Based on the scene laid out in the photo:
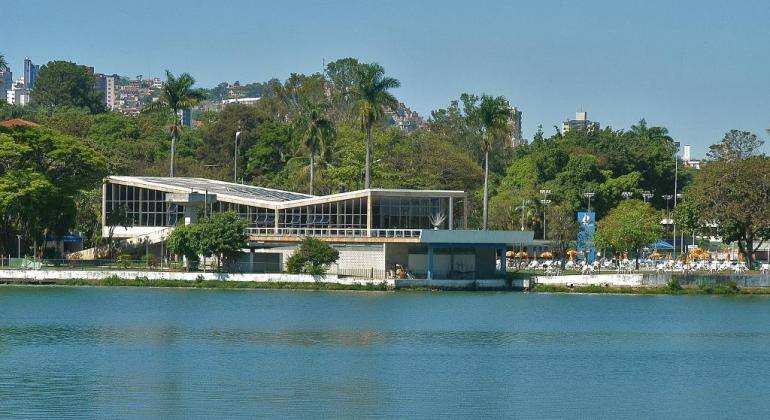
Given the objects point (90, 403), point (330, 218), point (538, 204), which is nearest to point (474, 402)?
point (90, 403)

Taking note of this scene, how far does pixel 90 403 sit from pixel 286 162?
9143 cm

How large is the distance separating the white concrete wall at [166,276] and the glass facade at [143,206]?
38.1ft

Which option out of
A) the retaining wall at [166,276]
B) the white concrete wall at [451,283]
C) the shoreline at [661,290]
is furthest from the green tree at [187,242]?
the shoreline at [661,290]

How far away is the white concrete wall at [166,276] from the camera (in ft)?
245

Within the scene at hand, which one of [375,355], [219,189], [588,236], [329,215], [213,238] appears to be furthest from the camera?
[588,236]

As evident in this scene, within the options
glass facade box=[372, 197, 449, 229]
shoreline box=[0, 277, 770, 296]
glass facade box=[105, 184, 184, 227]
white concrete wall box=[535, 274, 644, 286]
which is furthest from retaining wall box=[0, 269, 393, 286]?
glass facade box=[105, 184, 184, 227]

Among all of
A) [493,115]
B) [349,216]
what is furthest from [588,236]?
[349,216]

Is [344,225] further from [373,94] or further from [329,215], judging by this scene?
[373,94]

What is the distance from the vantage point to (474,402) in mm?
37844

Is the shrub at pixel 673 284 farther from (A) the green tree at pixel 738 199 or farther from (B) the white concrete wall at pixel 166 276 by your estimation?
(B) the white concrete wall at pixel 166 276

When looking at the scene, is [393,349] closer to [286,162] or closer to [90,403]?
[90,403]

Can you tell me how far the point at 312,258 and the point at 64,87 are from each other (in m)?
99.4

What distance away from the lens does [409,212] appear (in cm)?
8150

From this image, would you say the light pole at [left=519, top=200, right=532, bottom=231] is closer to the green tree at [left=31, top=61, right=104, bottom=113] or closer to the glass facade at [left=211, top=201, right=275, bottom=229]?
the glass facade at [left=211, top=201, right=275, bottom=229]
